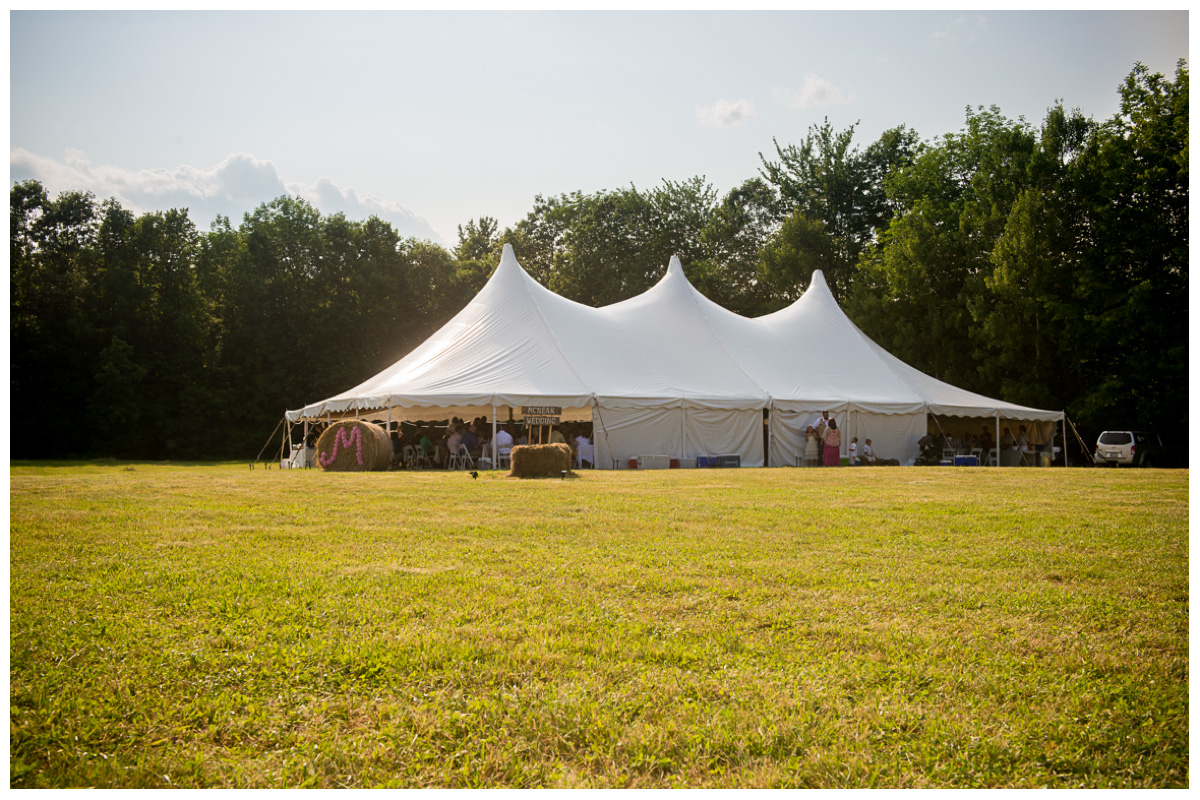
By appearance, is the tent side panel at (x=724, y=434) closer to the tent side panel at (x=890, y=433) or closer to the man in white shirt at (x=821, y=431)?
the man in white shirt at (x=821, y=431)

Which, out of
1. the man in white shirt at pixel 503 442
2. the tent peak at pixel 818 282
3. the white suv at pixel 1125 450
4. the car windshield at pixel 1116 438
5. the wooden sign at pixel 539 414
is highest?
the tent peak at pixel 818 282

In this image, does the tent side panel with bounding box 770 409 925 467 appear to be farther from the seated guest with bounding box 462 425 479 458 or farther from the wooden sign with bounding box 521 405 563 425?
the seated guest with bounding box 462 425 479 458

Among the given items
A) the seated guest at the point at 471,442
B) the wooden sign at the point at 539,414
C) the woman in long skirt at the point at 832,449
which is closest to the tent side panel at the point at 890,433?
the woman in long skirt at the point at 832,449

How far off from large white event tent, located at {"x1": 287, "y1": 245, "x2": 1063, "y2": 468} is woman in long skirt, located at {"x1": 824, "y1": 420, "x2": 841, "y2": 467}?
98 cm

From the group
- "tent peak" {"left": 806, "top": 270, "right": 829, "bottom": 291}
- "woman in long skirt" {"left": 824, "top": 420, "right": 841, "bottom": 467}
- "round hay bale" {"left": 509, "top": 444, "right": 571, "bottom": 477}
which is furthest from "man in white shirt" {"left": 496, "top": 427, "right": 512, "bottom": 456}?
"tent peak" {"left": 806, "top": 270, "right": 829, "bottom": 291}

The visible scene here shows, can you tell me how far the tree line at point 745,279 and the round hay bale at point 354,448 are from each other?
54.0ft

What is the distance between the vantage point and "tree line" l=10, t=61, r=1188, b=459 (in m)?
24.7

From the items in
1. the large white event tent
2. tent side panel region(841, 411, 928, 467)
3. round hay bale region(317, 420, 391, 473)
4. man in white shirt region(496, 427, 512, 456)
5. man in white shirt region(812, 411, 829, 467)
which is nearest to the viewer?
round hay bale region(317, 420, 391, 473)

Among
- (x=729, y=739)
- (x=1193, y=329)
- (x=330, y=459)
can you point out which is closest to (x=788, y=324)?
(x=330, y=459)

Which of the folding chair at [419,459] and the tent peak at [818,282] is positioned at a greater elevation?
the tent peak at [818,282]

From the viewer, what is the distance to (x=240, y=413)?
32.3 meters

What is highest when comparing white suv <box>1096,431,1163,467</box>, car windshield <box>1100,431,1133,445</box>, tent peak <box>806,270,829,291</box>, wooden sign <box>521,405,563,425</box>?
tent peak <box>806,270,829,291</box>

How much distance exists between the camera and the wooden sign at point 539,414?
57.9 feet

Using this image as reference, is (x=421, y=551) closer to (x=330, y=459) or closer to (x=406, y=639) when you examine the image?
(x=406, y=639)
